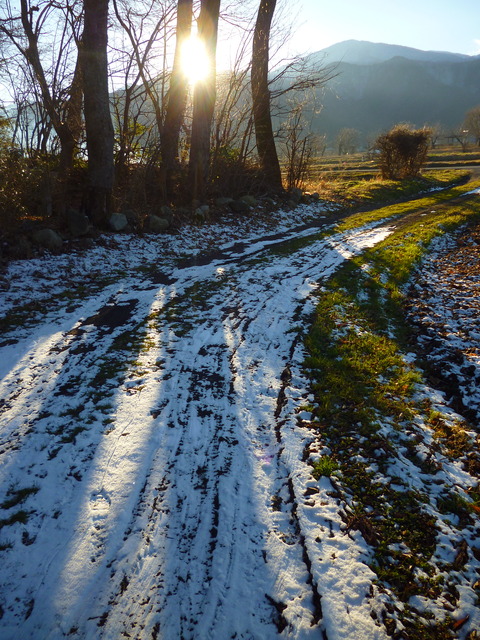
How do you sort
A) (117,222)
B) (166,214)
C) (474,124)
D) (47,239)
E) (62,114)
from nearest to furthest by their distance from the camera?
(47,239), (117,222), (166,214), (62,114), (474,124)

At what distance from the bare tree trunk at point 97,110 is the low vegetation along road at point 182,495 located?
394 centimetres

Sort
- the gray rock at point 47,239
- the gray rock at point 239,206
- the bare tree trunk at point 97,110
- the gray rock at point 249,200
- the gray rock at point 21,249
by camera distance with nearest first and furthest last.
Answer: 1. the gray rock at point 21,249
2. the gray rock at point 47,239
3. the bare tree trunk at point 97,110
4. the gray rock at point 239,206
5. the gray rock at point 249,200

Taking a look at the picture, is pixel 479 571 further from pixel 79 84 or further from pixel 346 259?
pixel 79 84

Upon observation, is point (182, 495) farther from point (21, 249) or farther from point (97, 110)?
point (97, 110)

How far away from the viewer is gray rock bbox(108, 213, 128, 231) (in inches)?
316

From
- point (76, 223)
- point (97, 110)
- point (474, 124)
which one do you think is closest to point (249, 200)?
point (97, 110)

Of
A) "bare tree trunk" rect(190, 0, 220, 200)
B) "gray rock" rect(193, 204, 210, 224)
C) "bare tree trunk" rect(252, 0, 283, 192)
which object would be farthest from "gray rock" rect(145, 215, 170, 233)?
"bare tree trunk" rect(252, 0, 283, 192)

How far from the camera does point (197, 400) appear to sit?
131 inches

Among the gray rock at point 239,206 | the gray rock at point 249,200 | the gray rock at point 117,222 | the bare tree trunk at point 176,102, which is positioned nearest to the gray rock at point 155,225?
the gray rock at point 117,222

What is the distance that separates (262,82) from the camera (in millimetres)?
12141

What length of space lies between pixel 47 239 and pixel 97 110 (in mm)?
2950

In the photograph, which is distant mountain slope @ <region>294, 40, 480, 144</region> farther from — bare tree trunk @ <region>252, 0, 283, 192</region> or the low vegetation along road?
the low vegetation along road

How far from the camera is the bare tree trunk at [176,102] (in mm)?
9914

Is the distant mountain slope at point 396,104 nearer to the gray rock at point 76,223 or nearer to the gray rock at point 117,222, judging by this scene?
the gray rock at point 117,222
